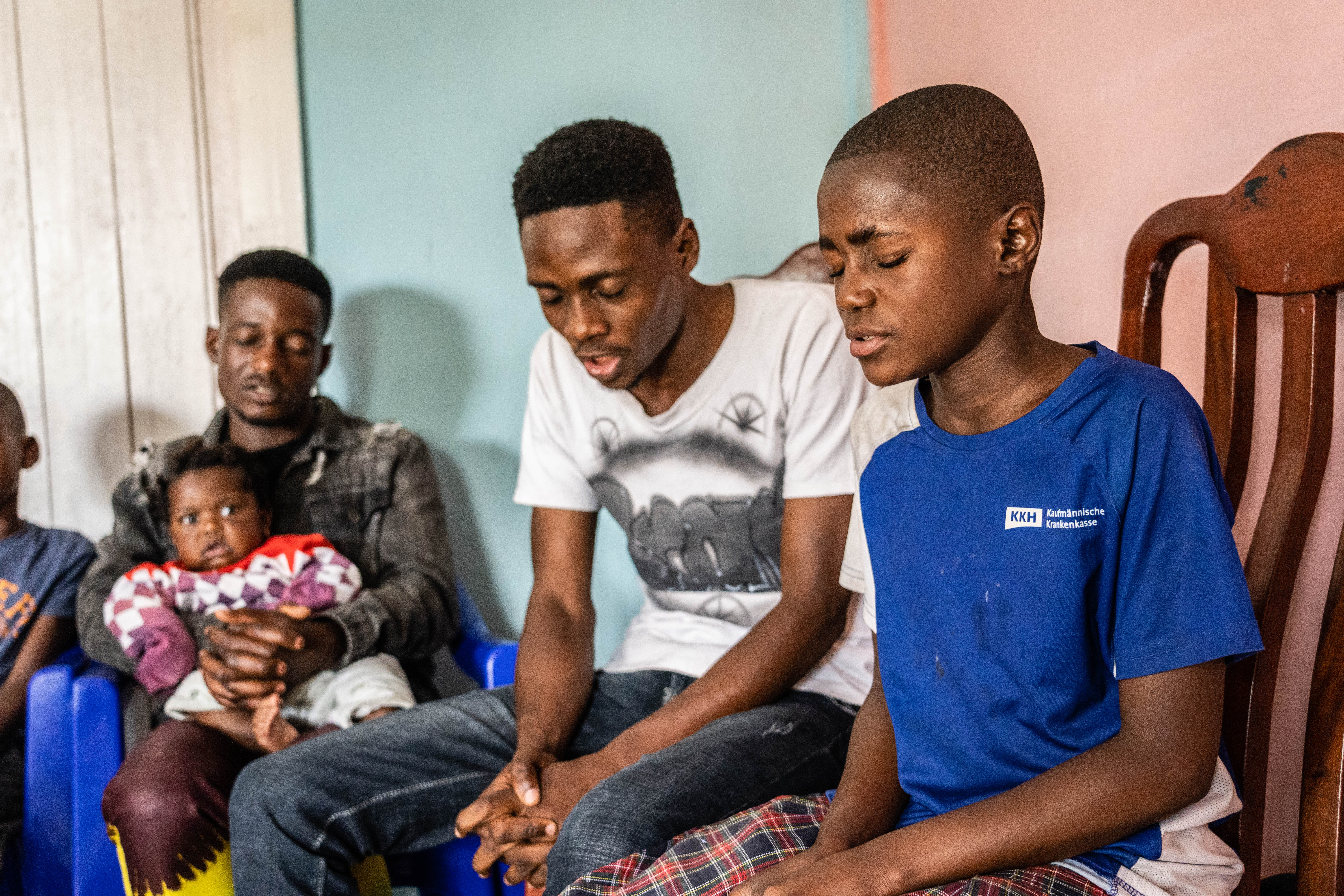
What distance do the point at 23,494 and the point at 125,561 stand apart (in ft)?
1.77

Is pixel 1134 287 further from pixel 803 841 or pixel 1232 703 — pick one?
pixel 803 841

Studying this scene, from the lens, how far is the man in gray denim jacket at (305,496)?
5.85ft

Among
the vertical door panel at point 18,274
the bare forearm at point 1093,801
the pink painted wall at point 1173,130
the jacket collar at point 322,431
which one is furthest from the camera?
the vertical door panel at point 18,274

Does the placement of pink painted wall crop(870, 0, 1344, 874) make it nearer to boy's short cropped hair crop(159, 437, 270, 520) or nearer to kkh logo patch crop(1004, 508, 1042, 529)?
kkh logo patch crop(1004, 508, 1042, 529)

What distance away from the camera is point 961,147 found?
0.96 meters

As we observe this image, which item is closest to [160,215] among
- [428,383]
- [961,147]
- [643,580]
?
[428,383]

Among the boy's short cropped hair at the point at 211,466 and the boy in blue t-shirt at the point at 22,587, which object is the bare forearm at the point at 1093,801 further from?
the boy in blue t-shirt at the point at 22,587

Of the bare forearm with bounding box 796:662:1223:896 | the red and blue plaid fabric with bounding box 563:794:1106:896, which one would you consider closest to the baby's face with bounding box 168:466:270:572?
the red and blue plaid fabric with bounding box 563:794:1106:896

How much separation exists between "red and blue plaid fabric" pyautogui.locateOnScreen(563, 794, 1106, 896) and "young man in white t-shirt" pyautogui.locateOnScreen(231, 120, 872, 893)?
116 millimetres

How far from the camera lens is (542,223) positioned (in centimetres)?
145

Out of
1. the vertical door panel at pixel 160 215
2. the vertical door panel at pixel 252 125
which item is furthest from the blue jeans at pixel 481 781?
the vertical door panel at pixel 252 125

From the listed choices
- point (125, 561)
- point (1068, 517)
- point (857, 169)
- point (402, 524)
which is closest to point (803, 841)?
Result: point (1068, 517)

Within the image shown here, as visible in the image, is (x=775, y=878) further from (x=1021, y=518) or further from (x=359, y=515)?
(x=359, y=515)

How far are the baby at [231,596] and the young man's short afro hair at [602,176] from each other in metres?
0.81
